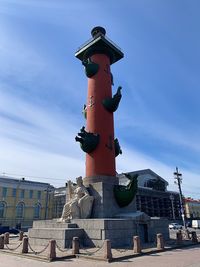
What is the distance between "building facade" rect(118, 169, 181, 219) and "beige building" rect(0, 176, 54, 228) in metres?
21.4

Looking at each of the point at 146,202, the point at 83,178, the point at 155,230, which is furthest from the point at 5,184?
the point at 155,230

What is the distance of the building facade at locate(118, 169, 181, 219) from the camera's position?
60969 millimetres

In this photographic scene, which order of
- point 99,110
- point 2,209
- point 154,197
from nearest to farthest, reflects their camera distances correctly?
1. point 99,110
2. point 2,209
3. point 154,197

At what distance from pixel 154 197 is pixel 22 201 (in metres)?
31.0

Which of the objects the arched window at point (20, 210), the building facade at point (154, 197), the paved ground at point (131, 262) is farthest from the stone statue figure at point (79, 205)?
the building facade at point (154, 197)

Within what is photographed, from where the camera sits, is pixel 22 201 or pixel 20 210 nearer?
pixel 20 210

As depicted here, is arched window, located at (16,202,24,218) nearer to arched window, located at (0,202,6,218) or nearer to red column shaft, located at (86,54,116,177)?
arched window, located at (0,202,6,218)

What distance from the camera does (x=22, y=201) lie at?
2152 inches

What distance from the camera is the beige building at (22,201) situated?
51.8 meters

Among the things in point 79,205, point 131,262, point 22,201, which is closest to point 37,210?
point 22,201

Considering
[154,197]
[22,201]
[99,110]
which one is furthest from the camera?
[154,197]

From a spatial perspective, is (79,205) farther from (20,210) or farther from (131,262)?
(20,210)

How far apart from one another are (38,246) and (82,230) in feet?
10.1

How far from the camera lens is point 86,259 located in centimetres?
1223
